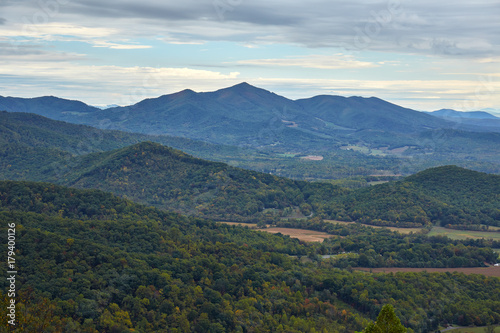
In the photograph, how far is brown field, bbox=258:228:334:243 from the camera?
9962cm

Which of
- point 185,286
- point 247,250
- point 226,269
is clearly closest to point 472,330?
point 226,269

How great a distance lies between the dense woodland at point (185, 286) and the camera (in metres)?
47.4

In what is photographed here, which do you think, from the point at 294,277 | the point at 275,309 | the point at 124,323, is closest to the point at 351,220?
the point at 294,277

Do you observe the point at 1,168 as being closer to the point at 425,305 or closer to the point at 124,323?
the point at 124,323

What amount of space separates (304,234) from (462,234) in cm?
3286

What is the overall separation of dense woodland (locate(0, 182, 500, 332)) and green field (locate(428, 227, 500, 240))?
104 feet

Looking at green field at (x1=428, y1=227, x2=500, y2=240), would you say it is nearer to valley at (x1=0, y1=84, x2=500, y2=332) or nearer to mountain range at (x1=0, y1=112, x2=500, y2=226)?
valley at (x1=0, y1=84, x2=500, y2=332)

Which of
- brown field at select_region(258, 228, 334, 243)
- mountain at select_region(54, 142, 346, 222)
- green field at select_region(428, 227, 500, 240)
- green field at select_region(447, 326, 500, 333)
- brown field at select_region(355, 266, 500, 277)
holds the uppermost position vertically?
mountain at select_region(54, 142, 346, 222)

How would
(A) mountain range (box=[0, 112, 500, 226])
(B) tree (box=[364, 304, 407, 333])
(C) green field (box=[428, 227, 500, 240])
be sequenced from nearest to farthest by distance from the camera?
(B) tree (box=[364, 304, 407, 333]) → (C) green field (box=[428, 227, 500, 240]) → (A) mountain range (box=[0, 112, 500, 226])

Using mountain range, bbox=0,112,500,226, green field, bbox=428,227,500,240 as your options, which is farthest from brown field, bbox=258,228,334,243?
green field, bbox=428,227,500,240

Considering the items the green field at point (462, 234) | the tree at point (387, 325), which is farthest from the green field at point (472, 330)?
the green field at point (462, 234)

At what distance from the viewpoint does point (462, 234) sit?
4070 inches

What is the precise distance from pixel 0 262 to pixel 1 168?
120m

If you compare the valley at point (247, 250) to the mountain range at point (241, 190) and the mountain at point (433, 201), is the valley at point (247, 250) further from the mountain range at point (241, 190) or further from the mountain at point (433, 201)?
the mountain range at point (241, 190)
